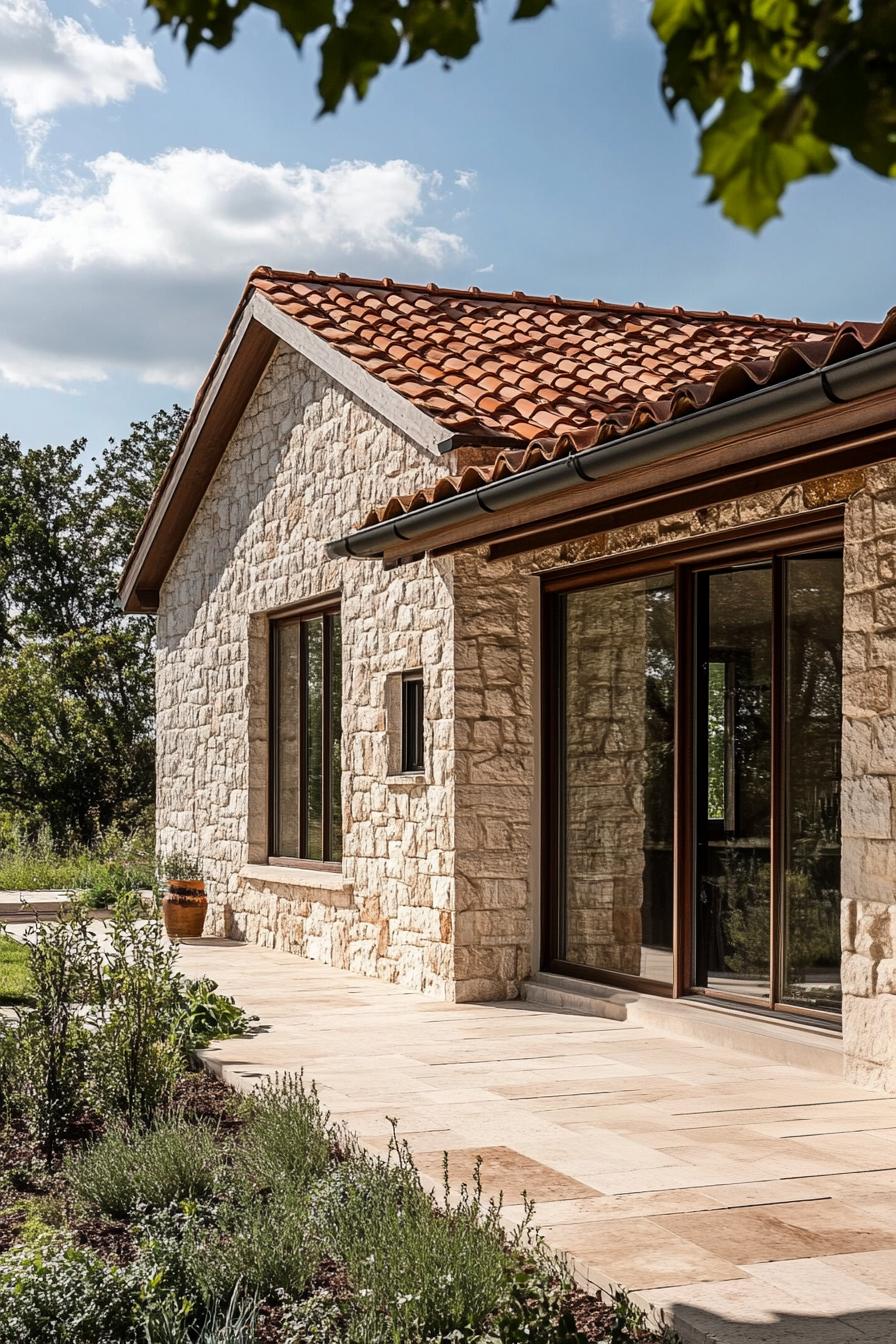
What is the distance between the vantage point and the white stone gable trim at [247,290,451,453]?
886 centimetres

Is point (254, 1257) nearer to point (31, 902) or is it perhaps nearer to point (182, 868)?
point (182, 868)

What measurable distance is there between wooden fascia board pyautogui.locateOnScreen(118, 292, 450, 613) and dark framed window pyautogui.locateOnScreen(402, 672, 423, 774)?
156 centimetres

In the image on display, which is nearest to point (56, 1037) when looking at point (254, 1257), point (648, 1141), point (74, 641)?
point (254, 1257)

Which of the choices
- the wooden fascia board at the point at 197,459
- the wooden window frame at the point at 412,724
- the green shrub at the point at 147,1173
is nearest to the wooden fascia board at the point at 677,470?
the wooden window frame at the point at 412,724

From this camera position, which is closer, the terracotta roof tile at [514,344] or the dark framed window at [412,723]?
the terracotta roof tile at [514,344]

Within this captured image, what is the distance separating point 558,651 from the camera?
8.81m

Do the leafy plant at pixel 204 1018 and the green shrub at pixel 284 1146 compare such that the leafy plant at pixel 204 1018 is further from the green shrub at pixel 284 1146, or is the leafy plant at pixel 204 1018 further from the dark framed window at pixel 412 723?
the dark framed window at pixel 412 723

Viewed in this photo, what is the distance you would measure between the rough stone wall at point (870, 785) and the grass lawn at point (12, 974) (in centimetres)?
410

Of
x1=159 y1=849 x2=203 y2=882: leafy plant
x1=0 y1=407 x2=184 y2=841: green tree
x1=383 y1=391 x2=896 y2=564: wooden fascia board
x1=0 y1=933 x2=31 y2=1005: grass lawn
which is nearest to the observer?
x1=383 y1=391 x2=896 y2=564: wooden fascia board

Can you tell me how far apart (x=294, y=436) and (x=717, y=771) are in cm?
560

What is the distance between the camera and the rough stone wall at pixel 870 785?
19.6ft

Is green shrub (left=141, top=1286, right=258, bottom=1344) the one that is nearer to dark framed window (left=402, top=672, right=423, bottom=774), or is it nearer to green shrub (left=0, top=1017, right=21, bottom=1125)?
green shrub (left=0, top=1017, right=21, bottom=1125)

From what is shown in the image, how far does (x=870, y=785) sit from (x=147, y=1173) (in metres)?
3.20

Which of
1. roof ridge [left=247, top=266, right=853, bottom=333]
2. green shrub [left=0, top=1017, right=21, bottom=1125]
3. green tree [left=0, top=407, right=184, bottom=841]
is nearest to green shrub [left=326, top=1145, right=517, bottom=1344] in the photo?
green shrub [left=0, top=1017, right=21, bottom=1125]
